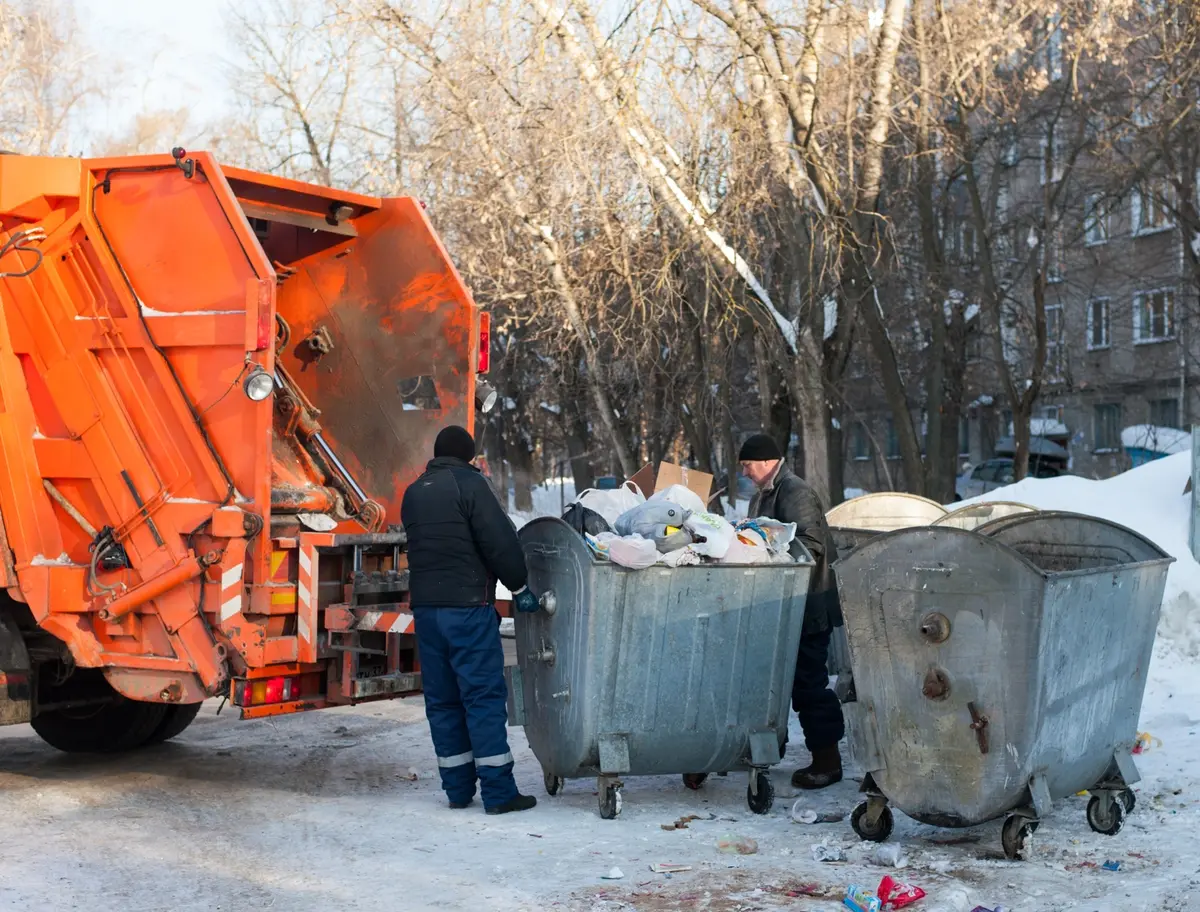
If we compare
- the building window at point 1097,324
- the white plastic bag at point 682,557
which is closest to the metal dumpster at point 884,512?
the white plastic bag at point 682,557

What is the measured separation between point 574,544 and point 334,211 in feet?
7.61

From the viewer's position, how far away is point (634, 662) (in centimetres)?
568

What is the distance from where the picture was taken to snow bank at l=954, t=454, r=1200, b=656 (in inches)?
320

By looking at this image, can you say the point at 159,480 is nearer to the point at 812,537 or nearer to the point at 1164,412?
the point at 812,537

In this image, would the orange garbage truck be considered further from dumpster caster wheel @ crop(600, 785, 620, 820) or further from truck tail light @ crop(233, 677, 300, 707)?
dumpster caster wheel @ crop(600, 785, 620, 820)

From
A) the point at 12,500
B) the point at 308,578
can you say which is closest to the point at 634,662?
the point at 308,578

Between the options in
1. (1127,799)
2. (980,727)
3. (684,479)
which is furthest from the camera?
(684,479)

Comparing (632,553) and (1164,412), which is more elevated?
(1164,412)

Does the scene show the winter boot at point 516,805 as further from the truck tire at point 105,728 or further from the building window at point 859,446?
the building window at point 859,446

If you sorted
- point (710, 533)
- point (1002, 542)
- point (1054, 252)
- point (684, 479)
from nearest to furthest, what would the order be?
point (1002, 542)
point (710, 533)
point (684, 479)
point (1054, 252)

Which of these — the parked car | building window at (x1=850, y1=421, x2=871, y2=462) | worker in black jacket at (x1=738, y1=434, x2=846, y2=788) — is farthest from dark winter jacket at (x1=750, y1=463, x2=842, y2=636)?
building window at (x1=850, y1=421, x2=871, y2=462)

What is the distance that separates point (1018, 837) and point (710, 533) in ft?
5.51

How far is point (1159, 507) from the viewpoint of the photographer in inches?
408

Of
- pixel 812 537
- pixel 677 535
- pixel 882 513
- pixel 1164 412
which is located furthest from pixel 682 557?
pixel 1164 412
